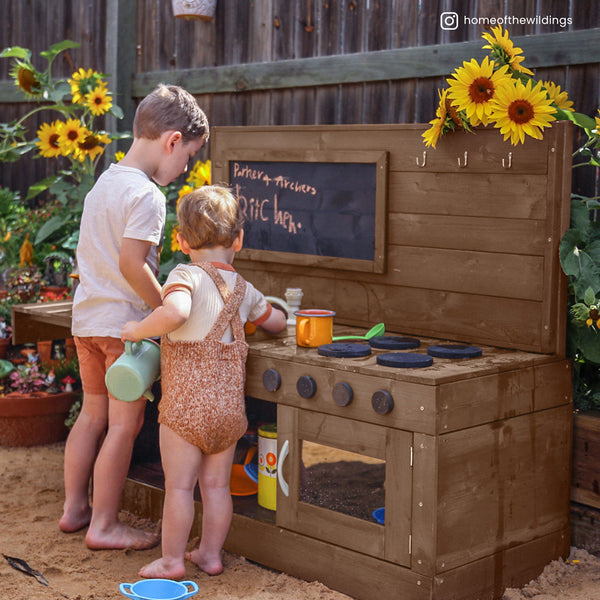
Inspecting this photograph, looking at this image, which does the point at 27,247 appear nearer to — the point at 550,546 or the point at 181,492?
the point at 181,492

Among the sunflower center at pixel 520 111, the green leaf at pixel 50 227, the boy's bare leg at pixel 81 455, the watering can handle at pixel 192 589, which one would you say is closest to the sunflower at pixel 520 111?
the sunflower center at pixel 520 111

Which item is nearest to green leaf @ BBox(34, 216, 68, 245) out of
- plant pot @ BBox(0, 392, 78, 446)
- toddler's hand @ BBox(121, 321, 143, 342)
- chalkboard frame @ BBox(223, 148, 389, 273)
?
plant pot @ BBox(0, 392, 78, 446)

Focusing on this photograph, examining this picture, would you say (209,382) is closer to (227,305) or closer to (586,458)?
(227,305)

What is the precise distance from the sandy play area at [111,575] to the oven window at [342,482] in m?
0.26

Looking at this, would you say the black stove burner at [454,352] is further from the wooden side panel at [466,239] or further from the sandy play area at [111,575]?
the sandy play area at [111,575]

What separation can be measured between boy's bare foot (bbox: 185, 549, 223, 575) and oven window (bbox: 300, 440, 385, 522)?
0.34 metres

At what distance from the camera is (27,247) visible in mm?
5285

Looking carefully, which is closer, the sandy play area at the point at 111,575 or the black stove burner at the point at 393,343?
the sandy play area at the point at 111,575

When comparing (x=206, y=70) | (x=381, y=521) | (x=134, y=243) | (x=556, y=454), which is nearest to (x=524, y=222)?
(x=556, y=454)

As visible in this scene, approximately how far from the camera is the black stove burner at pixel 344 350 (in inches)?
109

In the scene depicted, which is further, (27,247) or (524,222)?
(27,247)

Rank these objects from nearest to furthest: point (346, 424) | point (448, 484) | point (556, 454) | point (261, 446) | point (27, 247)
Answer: point (448, 484) < point (346, 424) < point (556, 454) < point (261, 446) < point (27, 247)

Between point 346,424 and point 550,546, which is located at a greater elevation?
point 346,424

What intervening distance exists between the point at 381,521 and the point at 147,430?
1.20 meters
